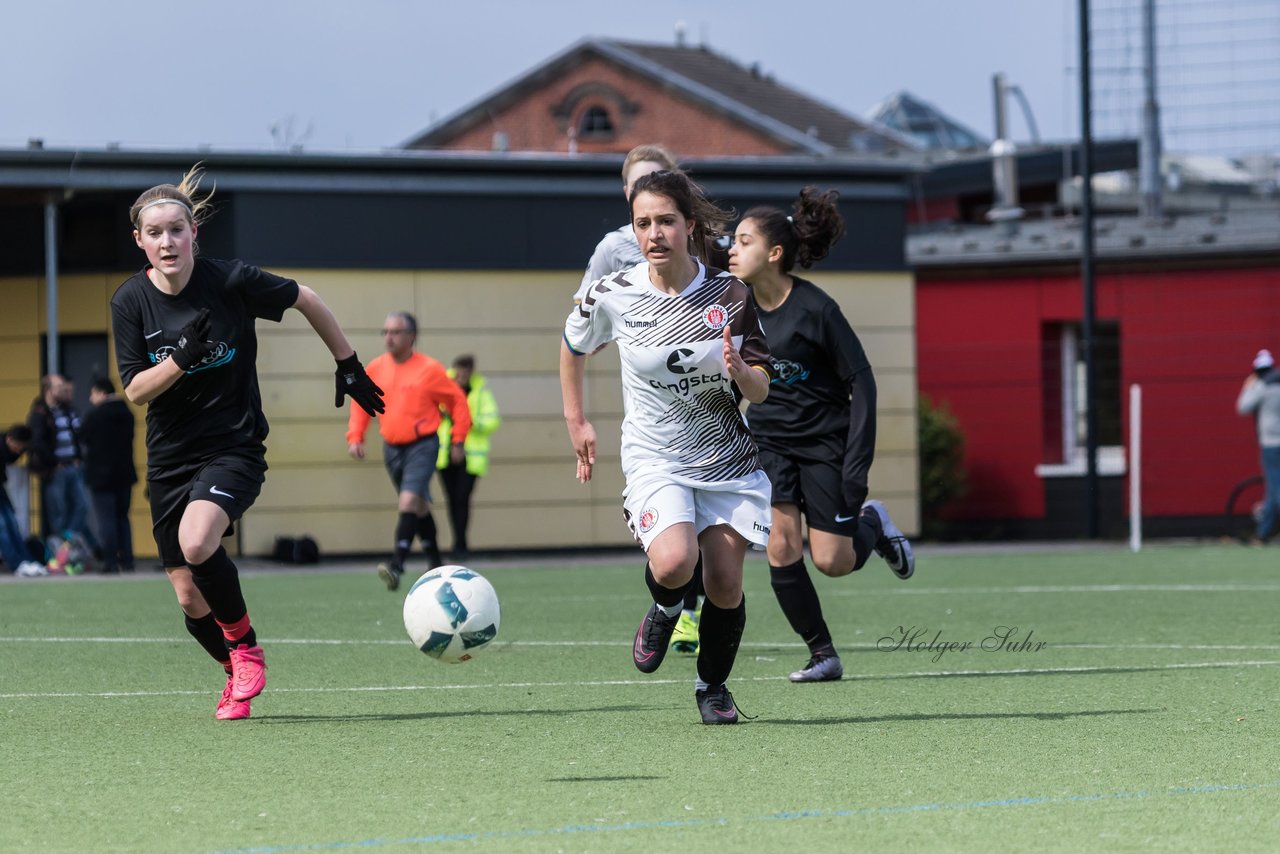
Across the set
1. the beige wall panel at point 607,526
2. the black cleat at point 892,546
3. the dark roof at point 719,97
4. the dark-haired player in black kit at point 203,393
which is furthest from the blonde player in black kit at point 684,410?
the dark roof at point 719,97

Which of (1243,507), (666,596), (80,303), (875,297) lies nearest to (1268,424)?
(1243,507)

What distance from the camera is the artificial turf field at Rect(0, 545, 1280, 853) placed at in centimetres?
456

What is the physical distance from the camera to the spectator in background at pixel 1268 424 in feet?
63.9

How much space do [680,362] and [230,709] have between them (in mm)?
2050

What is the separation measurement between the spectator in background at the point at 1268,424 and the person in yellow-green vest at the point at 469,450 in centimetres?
781

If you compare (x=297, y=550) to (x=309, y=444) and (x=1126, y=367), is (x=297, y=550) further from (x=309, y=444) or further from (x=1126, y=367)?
(x=1126, y=367)

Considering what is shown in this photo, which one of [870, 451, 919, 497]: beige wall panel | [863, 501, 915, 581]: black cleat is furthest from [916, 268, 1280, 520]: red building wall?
[863, 501, 915, 581]: black cleat

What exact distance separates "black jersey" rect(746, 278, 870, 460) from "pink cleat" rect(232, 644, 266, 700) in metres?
2.25

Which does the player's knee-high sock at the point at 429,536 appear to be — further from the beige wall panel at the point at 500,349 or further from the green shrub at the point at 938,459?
the green shrub at the point at 938,459

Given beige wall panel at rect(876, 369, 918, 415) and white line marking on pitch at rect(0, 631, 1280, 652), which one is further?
beige wall panel at rect(876, 369, 918, 415)

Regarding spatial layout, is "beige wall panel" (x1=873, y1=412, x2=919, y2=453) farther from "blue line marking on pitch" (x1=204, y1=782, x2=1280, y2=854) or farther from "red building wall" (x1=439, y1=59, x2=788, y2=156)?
"red building wall" (x1=439, y1=59, x2=788, y2=156)

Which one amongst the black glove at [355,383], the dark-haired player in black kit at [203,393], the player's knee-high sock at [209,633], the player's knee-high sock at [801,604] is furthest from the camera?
the player's knee-high sock at [801,604]

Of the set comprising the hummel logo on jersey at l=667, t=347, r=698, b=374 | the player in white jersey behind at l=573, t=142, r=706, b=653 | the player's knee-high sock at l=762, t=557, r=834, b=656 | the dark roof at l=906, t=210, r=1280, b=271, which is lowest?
the player's knee-high sock at l=762, t=557, r=834, b=656

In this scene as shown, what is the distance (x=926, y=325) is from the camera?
961 inches
